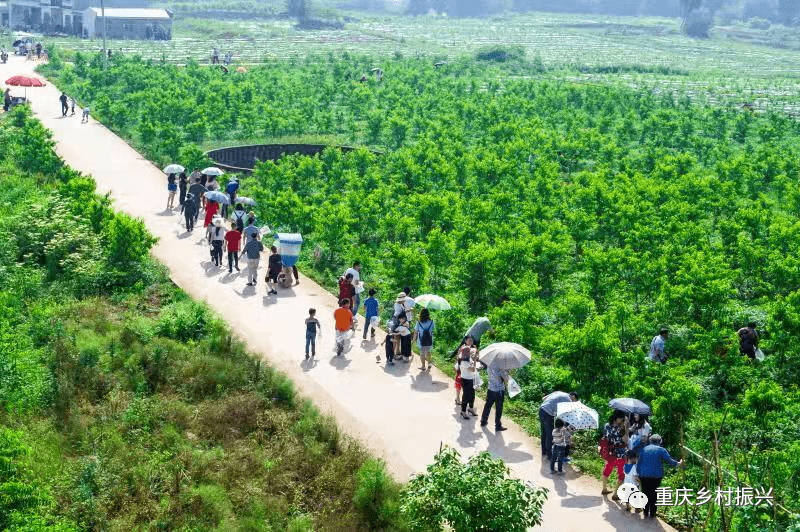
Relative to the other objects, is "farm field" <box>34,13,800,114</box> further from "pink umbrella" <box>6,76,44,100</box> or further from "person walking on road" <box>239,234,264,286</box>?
"person walking on road" <box>239,234,264,286</box>

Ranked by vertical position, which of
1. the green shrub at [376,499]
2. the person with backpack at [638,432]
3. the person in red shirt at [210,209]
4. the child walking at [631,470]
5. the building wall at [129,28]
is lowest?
the green shrub at [376,499]

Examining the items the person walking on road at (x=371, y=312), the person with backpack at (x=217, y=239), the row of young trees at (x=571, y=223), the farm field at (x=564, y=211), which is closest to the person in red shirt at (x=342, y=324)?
the person walking on road at (x=371, y=312)

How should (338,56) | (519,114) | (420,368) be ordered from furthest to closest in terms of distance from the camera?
(338,56), (519,114), (420,368)

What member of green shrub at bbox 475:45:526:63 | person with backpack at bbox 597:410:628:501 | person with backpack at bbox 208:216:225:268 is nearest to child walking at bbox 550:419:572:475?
person with backpack at bbox 597:410:628:501

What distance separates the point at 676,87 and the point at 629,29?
7618 cm

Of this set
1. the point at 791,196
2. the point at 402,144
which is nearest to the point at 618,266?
the point at 791,196

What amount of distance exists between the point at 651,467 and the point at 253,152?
3272 centimetres

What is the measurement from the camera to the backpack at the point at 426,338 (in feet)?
65.9

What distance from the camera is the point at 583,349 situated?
19375 mm

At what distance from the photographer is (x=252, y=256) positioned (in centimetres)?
2462

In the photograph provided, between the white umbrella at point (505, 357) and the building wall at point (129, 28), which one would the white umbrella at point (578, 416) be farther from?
the building wall at point (129, 28)

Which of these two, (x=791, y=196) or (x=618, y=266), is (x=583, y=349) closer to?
(x=618, y=266)

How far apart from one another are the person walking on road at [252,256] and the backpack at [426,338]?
6.11 meters

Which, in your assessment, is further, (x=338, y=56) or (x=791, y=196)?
(x=338, y=56)
